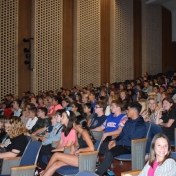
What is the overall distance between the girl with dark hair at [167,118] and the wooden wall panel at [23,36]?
27.1 ft

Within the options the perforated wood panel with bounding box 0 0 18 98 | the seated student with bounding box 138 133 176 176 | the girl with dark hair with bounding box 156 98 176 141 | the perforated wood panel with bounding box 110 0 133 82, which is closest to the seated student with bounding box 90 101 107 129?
the girl with dark hair with bounding box 156 98 176 141

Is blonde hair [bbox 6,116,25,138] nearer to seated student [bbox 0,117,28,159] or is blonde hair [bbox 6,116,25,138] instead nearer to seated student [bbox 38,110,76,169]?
seated student [bbox 0,117,28,159]

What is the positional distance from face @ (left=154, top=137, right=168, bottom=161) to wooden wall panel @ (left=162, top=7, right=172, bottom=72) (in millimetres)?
15502

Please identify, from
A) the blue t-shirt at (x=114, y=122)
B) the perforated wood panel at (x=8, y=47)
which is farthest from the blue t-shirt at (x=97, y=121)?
the perforated wood panel at (x=8, y=47)

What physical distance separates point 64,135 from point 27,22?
9296 millimetres

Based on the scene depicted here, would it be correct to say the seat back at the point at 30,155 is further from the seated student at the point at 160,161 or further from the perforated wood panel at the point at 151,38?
the perforated wood panel at the point at 151,38

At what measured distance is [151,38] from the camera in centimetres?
1689

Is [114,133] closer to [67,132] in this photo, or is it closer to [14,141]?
[67,132]

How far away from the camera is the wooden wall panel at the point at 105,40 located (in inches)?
581

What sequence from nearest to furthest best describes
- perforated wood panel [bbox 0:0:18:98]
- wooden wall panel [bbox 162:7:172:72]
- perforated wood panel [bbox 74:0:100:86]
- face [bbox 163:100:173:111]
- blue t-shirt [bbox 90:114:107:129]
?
face [bbox 163:100:173:111] → blue t-shirt [bbox 90:114:107:129] → perforated wood panel [bbox 0:0:18:98] → perforated wood panel [bbox 74:0:100:86] → wooden wall panel [bbox 162:7:172:72]

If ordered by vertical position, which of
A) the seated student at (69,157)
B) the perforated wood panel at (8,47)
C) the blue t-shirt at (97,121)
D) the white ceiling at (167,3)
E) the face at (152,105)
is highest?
the white ceiling at (167,3)

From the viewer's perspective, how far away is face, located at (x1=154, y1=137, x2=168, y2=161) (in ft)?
8.87

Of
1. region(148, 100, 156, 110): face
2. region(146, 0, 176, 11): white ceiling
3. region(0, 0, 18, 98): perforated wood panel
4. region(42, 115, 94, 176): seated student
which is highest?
region(146, 0, 176, 11): white ceiling

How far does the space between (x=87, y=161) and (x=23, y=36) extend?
9.93m
